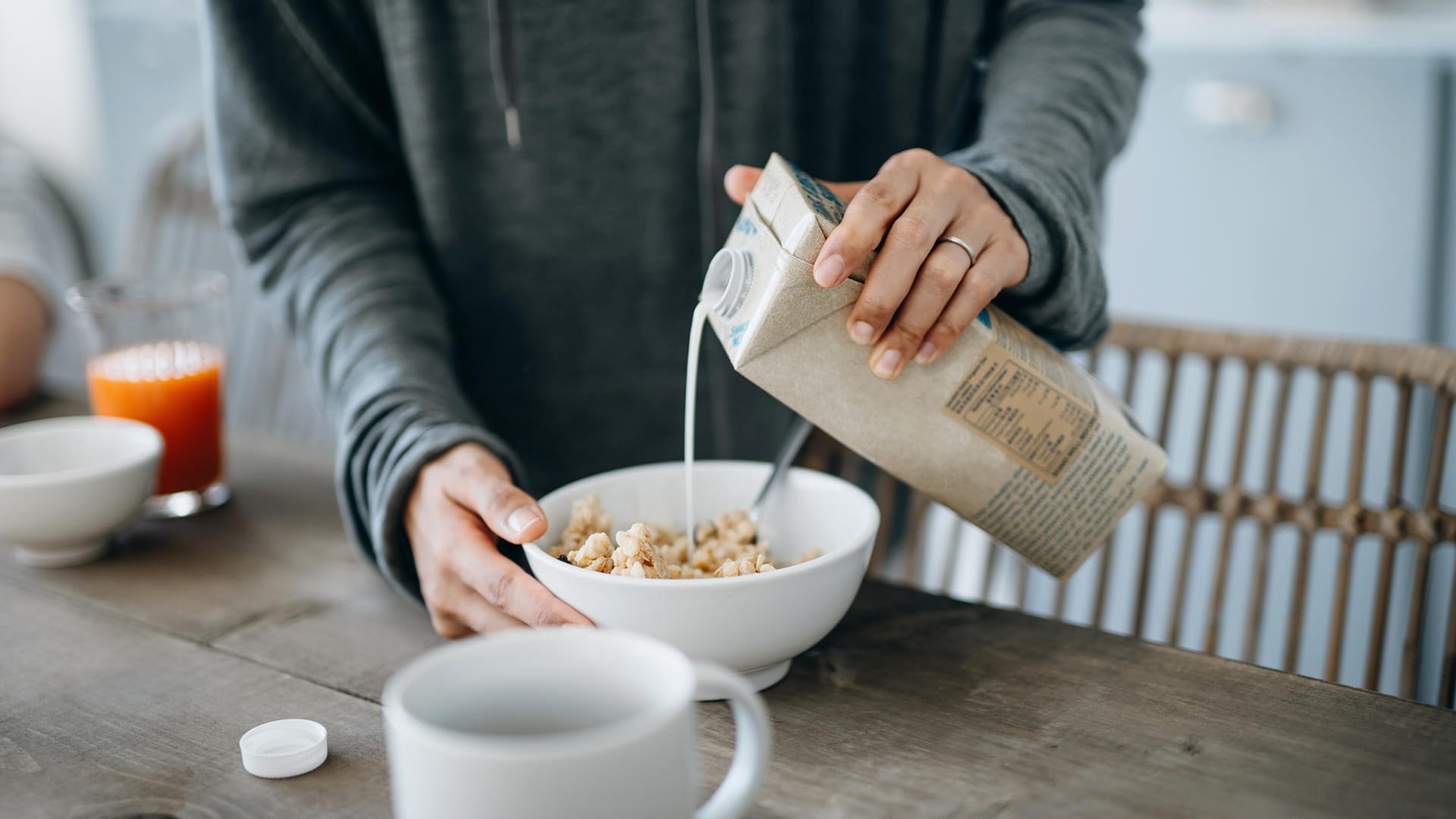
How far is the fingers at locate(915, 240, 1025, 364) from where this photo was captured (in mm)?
637

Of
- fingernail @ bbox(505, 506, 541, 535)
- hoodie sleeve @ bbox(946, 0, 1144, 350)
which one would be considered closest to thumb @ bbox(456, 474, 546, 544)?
fingernail @ bbox(505, 506, 541, 535)

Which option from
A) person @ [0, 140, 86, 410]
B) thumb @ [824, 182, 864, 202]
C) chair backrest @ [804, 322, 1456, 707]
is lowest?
chair backrest @ [804, 322, 1456, 707]

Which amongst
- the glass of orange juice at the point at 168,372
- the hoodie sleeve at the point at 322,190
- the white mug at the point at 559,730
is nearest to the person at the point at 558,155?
the hoodie sleeve at the point at 322,190

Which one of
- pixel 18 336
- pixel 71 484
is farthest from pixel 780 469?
pixel 18 336

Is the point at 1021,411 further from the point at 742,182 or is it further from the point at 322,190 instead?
the point at 322,190

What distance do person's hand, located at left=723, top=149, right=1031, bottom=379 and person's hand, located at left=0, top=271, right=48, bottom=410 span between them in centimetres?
109

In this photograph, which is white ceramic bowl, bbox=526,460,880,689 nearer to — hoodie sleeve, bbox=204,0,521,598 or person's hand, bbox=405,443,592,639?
person's hand, bbox=405,443,592,639

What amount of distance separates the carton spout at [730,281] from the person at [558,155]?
0.72 ft

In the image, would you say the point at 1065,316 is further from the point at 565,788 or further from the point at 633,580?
the point at 565,788

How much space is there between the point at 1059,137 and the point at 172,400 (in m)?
0.80

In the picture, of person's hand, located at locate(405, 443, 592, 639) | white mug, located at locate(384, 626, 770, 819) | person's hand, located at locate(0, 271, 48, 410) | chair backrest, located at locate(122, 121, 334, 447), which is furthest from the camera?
chair backrest, located at locate(122, 121, 334, 447)

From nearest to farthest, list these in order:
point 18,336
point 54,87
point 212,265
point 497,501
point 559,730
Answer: point 559,730, point 497,501, point 18,336, point 212,265, point 54,87

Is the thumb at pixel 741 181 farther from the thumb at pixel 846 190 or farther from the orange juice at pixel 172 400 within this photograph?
the orange juice at pixel 172 400

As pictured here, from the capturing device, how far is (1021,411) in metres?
0.66
